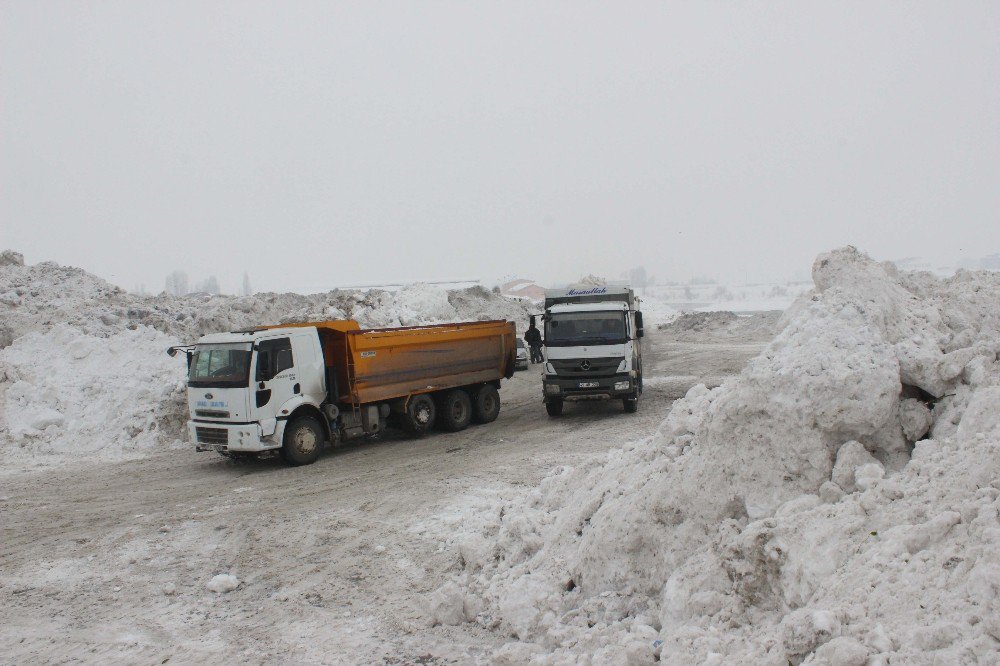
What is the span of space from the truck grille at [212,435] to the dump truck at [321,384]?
21 mm

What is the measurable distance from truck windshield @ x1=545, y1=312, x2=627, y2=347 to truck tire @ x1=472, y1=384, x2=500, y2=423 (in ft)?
6.45

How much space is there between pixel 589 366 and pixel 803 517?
10.9 metres

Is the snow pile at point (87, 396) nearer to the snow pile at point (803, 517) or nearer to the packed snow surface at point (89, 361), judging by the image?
the packed snow surface at point (89, 361)

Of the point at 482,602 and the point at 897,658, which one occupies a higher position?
the point at 897,658

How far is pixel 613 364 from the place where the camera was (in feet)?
51.5

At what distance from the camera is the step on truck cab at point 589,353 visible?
15719 mm

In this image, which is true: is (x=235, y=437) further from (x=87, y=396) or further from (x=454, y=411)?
(x=87, y=396)

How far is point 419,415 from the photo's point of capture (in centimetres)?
1544

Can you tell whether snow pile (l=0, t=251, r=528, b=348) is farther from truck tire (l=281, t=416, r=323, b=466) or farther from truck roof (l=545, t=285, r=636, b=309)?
truck roof (l=545, t=285, r=636, b=309)

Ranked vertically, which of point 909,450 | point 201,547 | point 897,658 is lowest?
point 201,547

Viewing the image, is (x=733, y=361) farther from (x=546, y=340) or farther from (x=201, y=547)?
(x=201, y=547)

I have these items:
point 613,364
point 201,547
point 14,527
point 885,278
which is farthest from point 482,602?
point 613,364

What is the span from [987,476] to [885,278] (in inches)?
136

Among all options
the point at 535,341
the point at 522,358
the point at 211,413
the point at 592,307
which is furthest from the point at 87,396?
the point at 522,358
